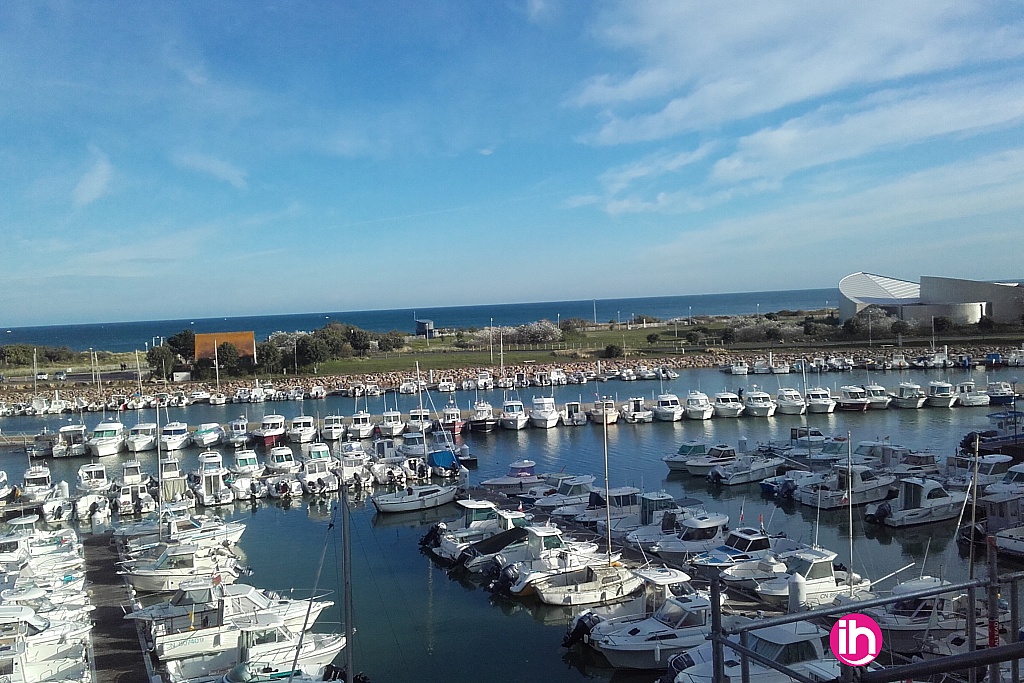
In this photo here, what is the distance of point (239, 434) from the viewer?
1379 inches

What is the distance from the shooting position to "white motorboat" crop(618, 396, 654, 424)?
36969mm

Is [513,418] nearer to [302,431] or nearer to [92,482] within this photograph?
[302,431]

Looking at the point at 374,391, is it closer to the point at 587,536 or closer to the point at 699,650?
the point at 587,536

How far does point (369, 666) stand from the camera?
12453mm

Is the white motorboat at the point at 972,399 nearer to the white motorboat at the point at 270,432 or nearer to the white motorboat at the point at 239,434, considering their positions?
the white motorboat at the point at 270,432

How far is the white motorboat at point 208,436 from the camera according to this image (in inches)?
1369

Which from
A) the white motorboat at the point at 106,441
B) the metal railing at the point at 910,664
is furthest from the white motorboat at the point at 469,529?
the white motorboat at the point at 106,441

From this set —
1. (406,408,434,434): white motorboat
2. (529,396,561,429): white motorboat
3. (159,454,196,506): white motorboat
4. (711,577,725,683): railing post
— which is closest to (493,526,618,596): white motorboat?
(711,577,725,683): railing post

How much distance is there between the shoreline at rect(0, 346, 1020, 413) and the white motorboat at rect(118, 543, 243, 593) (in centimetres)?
3350

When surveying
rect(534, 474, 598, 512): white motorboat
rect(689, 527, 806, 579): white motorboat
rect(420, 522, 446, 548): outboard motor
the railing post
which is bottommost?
rect(420, 522, 446, 548): outboard motor

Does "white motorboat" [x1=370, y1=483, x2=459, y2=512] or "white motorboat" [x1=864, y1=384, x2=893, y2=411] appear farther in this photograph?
"white motorboat" [x1=864, y1=384, x2=893, y2=411]

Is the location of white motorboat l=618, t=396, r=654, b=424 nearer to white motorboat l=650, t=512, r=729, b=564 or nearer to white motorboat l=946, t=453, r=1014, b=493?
white motorboat l=946, t=453, r=1014, b=493

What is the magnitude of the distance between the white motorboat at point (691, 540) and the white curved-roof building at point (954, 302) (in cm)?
6666

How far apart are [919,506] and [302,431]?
2437cm
